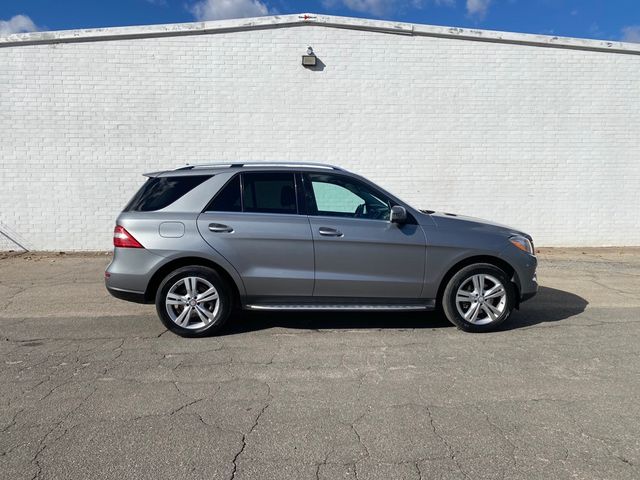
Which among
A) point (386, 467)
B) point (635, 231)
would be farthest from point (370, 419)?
point (635, 231)

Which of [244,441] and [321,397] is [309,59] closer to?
[321,397]

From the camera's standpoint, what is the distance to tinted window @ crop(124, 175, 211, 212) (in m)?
5.48

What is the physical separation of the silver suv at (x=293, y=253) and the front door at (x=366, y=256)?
11mm

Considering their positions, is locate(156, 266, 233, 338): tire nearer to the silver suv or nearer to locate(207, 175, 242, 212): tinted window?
the silver suv

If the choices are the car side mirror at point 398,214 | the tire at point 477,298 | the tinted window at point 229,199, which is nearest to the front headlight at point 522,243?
the tire at point 477,298

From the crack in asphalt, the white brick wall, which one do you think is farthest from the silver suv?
the white brick wall

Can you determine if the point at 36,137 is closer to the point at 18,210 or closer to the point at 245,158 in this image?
the point at 18,210

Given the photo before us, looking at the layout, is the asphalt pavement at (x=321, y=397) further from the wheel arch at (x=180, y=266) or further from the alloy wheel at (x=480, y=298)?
the wheel arch at (x=180, y=266)

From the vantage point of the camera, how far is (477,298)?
18.1ft

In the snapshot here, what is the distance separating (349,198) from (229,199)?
1.33m

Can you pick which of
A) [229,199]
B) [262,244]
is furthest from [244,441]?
[229,199]

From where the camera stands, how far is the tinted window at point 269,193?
5.53m

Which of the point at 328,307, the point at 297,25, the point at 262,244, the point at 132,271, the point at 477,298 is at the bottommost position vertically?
the point at 328,307

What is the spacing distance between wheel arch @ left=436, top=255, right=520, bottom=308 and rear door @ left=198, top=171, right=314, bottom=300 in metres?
1.44
